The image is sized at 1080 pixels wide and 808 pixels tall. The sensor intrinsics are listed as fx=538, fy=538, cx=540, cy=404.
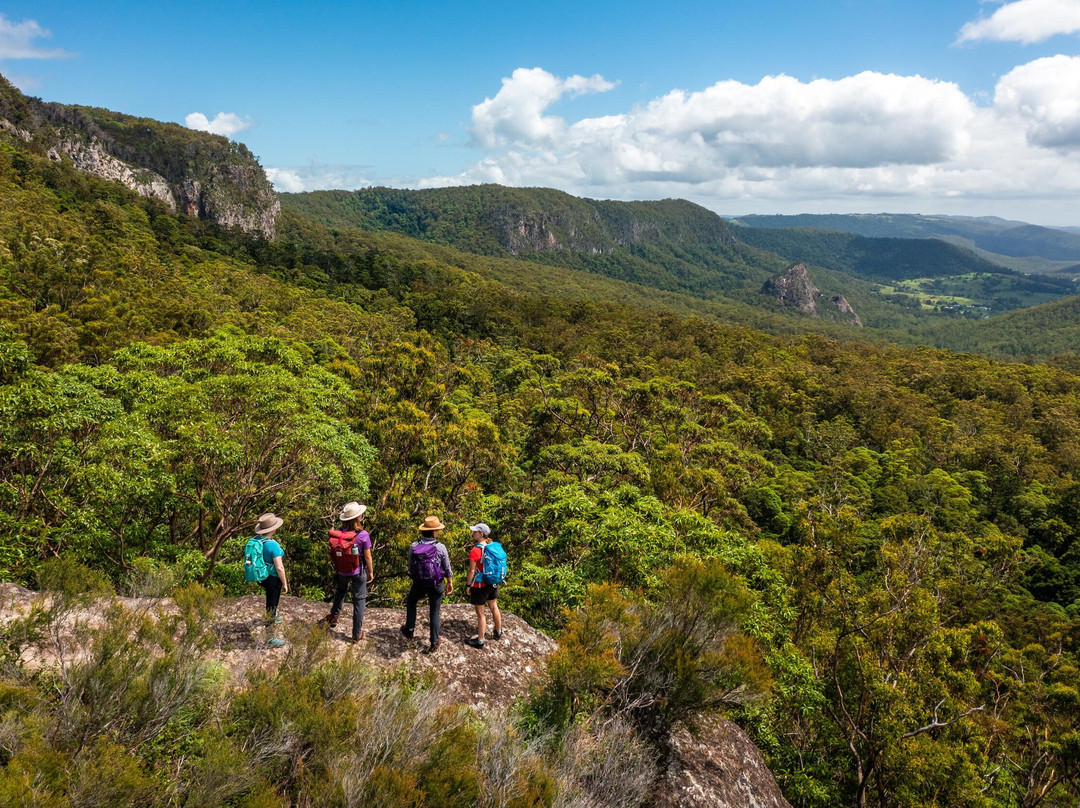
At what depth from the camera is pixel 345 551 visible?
7355 millimetres

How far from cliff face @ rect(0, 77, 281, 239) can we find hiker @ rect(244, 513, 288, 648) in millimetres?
133529

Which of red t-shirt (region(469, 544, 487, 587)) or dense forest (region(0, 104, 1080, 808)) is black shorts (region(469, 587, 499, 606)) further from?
dense forest (region(0, 104, 1080, 808))

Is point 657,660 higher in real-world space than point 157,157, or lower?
lower

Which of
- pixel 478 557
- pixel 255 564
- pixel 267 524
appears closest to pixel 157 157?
pixel 267 524

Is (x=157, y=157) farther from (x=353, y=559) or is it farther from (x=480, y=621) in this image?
(x=480, y=621)

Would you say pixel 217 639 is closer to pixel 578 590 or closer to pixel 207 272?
pixel 578 590

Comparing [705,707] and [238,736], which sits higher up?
[238,736]

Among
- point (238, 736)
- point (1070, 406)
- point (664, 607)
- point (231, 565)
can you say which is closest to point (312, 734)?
point (238, 736)

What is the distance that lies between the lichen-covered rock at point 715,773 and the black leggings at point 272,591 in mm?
5643

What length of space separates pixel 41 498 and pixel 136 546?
6.63ft

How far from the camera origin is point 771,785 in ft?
27.2

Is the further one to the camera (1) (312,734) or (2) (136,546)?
(2) (136,546)

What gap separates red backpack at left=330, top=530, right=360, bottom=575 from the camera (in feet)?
24.1

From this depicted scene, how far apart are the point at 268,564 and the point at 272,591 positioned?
0.44 m
